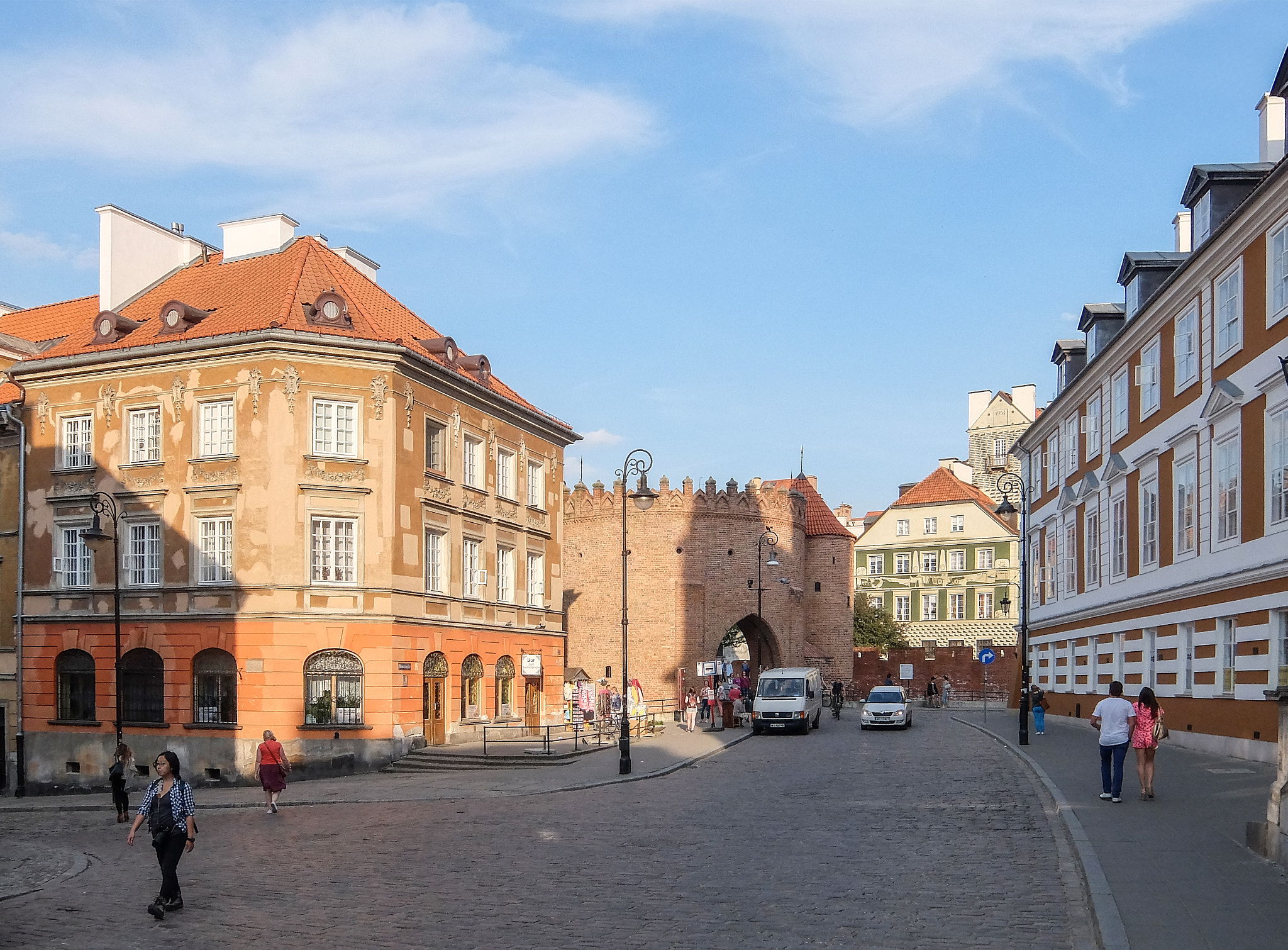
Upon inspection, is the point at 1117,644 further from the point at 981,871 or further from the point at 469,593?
the point at 981,871

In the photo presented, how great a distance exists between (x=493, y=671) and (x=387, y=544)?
723 cm

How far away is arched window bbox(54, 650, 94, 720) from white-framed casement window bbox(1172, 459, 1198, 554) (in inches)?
1139

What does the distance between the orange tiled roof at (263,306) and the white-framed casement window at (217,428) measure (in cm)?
189

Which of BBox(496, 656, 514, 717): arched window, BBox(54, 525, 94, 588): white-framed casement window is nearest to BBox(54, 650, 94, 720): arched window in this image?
BBox(54, 525, 94, 588): white-framed casement window

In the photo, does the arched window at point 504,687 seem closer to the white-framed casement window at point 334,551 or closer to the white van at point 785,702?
the white-framed casement window at point 334,551

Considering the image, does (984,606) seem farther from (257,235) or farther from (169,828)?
(169,828)

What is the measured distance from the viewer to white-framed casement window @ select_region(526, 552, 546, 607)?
136 feet

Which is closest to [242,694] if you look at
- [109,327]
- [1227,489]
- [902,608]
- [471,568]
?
[471,568]

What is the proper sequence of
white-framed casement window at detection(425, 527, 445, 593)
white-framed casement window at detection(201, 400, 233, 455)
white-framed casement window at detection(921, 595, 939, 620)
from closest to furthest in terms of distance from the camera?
1. white-framed casement window at detection(201, 400, 233, 455)
2. white-framed casement window at detection(425, 527, 445, 593)
3. white-framed casement window at detection(921, 595, 939, 620)

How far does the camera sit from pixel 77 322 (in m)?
41.6

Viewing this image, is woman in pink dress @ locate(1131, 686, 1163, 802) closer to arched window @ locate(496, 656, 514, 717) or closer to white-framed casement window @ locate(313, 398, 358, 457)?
white-framed casement window @ locate(313, 398, 358, 457)

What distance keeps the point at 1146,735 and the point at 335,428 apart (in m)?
22.0

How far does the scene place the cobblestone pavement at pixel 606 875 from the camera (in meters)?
10.9

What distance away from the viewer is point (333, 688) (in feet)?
106
